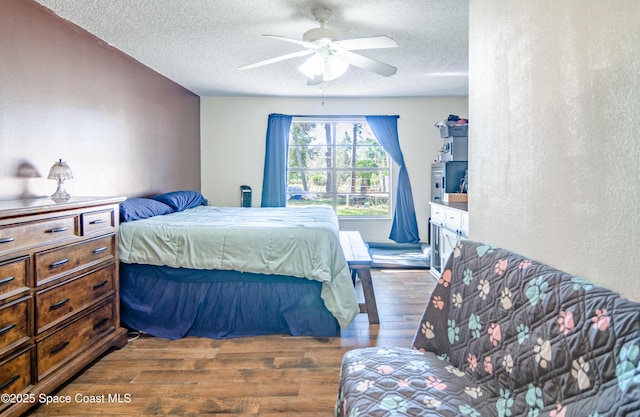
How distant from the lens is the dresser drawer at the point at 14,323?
1556 mm

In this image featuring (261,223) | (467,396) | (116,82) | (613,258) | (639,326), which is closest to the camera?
(639,326)

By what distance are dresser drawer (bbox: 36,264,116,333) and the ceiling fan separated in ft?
6.25

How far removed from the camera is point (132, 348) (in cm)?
245

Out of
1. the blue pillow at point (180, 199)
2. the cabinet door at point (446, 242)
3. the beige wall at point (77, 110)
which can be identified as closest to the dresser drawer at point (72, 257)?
the beige wall at point (77, 110)

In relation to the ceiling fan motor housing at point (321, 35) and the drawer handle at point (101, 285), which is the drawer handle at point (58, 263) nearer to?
the drawer handle at point (101, 285)

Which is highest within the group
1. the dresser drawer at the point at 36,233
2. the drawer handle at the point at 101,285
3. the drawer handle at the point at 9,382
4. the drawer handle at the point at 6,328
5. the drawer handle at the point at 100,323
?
the dresser drawer at the point at 36,233

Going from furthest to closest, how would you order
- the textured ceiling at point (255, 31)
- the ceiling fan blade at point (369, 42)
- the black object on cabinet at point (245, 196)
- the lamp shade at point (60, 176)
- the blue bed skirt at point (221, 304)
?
the black object on cabinet at point (245, 196) < the blue bed skirt at point (221, 304) < the textured ceiling at point (255, 31) < the ceiling fan blade at point (369, 42) < the lamp shade at point (60, 176)

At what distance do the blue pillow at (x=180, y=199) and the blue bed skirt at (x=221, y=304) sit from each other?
1.21 m

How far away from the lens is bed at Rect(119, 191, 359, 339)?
257 centimetres

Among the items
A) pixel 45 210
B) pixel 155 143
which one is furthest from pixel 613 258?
pixel 155 143

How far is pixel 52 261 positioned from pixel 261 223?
146 cm

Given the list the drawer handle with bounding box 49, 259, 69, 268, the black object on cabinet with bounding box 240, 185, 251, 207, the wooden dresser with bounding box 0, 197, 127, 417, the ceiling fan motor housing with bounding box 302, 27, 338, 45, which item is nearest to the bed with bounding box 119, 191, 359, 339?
the wooden dresser with bounding box 0, 197, 127, 417

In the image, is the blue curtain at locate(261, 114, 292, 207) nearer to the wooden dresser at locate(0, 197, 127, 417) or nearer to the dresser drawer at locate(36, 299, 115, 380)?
the wooden dresser at locate(0, 197, 127, 417)

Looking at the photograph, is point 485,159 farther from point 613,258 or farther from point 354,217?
point 354,217
